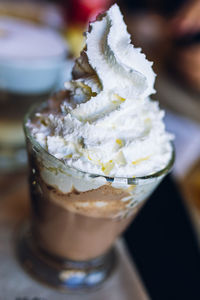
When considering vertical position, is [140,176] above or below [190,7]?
below

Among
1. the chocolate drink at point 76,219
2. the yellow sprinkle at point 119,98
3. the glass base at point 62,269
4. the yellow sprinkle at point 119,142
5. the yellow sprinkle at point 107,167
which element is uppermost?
the yellow sprinkle at point 119,98

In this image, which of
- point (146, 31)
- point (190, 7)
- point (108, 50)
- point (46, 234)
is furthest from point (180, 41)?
point (46, 234)

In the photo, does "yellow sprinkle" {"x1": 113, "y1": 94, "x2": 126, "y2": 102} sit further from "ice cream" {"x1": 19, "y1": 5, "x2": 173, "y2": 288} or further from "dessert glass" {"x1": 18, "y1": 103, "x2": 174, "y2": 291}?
"dessert glass" {"x1": 18, "y1": 103, "x2": 174, "y2": 291}

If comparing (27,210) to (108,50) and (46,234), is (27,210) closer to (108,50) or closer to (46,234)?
(46,234)

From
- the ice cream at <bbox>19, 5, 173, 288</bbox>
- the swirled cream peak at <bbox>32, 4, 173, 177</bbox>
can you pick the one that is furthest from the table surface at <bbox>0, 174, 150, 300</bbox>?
the swirled cream peak at <bbox>32, 4, 173, 177</bbox>

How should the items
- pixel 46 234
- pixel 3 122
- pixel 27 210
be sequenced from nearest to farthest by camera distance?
pixel 46 234 → pixel 27 210 → pixel 3 122

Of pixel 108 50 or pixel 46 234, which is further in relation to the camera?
pixel 46 234

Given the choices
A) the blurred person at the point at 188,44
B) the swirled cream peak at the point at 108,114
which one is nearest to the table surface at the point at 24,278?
the swirled cream peak at the point at 108,114

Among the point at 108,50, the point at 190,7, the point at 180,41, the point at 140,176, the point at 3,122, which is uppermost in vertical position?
the point at 190,7

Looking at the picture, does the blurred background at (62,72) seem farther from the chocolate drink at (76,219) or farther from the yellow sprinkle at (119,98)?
the yellow sprinkle at (119,98)
